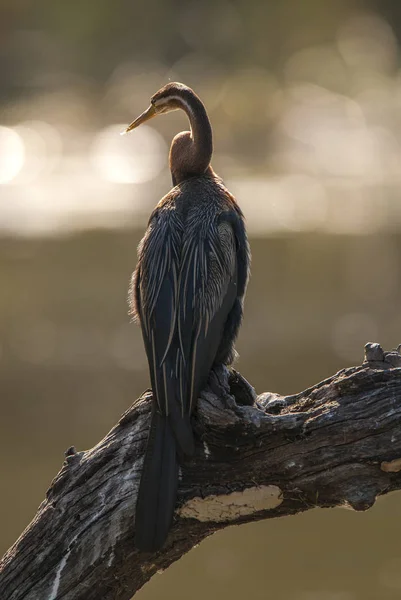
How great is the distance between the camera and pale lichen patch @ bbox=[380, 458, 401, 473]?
3.41 meters

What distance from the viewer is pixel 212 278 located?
4.13 metres

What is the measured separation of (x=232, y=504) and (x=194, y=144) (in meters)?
1.77

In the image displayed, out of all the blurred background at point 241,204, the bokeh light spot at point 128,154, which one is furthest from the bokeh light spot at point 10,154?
the bokeh light spot at point 128,154

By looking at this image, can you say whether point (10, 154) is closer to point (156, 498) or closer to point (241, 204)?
point (241, 204)

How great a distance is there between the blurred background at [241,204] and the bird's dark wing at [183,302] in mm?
4064

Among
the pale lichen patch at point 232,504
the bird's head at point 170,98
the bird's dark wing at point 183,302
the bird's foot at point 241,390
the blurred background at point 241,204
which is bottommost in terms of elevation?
the pale lichen patch at point 232,504

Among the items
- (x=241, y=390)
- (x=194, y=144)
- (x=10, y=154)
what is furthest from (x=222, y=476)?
(x=10, y=154)

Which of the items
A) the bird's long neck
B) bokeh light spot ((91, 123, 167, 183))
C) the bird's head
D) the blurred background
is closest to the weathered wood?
the bird's long neck

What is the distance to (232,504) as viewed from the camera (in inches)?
143

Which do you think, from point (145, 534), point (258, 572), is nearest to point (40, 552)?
point (145, 534)

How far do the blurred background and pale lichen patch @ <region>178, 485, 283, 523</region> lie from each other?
14.0ft

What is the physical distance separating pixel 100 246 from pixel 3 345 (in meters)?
1.69

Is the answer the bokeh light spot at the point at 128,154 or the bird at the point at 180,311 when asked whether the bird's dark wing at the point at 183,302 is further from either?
the bokeh light spot at the point at 128,154

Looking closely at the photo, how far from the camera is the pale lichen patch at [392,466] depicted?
3414 millimetres
